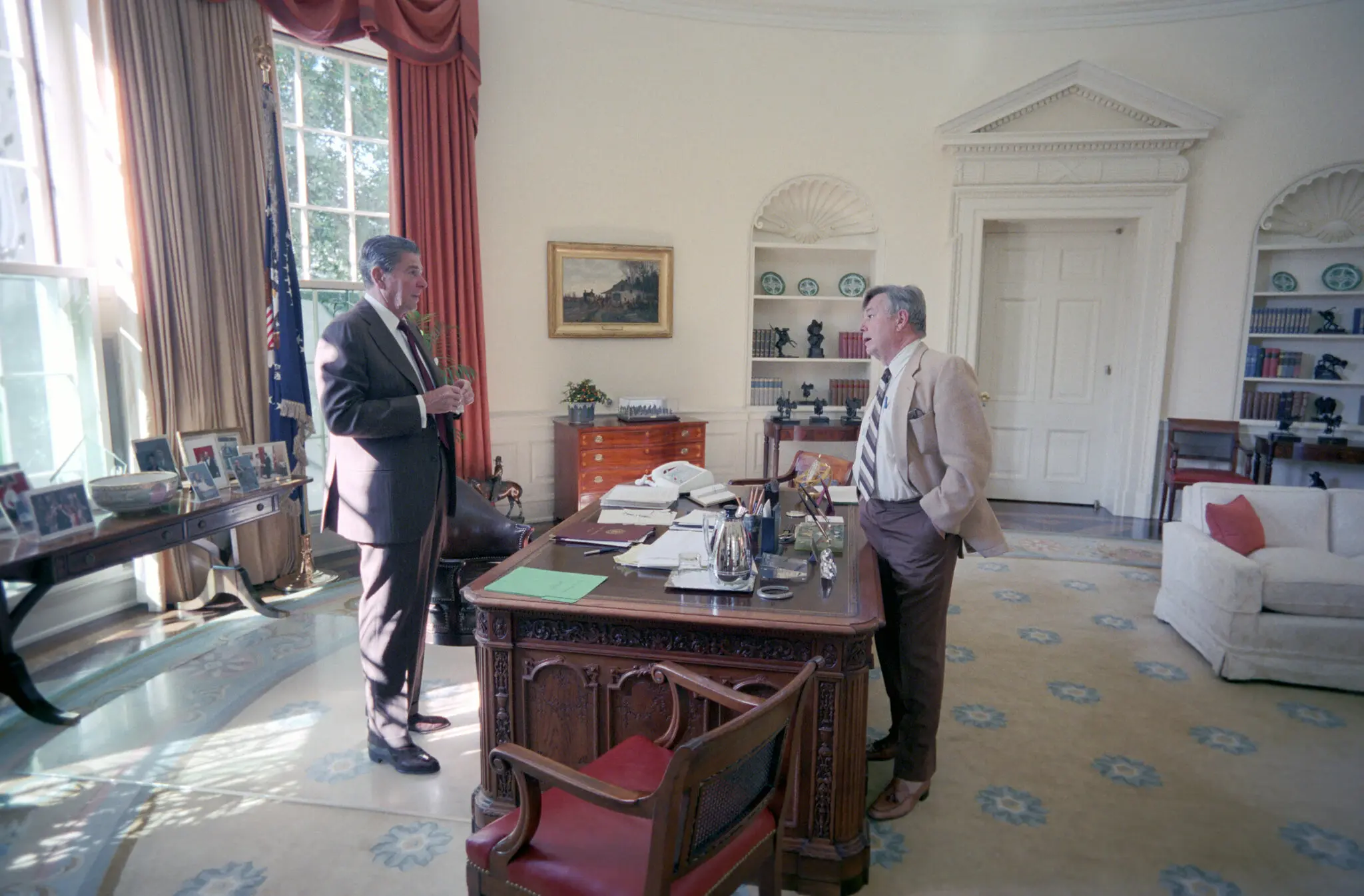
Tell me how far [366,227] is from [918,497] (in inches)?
171

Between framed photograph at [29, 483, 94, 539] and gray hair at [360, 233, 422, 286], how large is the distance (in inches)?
59.9

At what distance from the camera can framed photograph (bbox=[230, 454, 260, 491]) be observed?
3.71 m

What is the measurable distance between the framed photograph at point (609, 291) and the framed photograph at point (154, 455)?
307 cm

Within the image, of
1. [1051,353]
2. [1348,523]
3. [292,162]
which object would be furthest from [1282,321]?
[292,162]

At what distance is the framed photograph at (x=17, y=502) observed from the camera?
281 centimetres

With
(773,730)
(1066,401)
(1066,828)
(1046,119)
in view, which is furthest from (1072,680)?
(1046,119)

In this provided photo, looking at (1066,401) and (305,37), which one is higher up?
(305,37)

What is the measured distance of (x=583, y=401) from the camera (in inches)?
236

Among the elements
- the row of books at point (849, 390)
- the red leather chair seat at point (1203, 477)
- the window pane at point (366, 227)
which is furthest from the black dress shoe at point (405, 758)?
the red leather chair seat at point (1203, 477)

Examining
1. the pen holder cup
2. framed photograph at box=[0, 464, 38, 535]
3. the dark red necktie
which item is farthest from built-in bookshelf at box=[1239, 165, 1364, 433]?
framed photograph at box=[0, 464, 38, 535]

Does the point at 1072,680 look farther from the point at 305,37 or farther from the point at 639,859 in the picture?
the point at 305,37

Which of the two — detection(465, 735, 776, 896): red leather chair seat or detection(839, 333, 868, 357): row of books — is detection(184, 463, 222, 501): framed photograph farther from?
detection(839, 333, 868, 357): row of books

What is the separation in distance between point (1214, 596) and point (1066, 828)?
172cm

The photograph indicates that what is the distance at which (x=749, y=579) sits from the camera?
221cm
